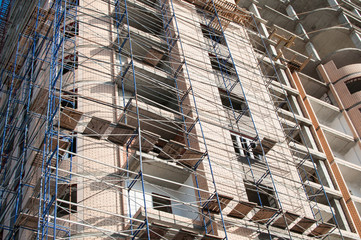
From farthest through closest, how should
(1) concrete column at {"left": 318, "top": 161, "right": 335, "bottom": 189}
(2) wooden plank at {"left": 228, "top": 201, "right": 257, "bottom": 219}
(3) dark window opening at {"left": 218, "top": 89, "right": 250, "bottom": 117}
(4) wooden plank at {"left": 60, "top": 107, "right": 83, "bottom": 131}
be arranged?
(1) concrete column at {"left": 318, "top": 161, "right": 335, "bottom": 189}
(3) dark window opening at {"left": 218, "top": 89, "right": 250, "bottom": 117}
(2) wooden plank at {"left": 228, "top": 201, "right": 257, "bottom": 219}
(4) wooden plank at {"left": 60, "top": 107, "right": 83, "bottom": 131}

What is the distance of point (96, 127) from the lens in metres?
19.8

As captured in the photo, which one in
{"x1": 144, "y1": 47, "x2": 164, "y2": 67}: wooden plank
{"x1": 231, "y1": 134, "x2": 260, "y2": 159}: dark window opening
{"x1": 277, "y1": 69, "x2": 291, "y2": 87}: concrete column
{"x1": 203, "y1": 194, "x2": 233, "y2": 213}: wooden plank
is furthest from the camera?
{"x1": 277, "y1": 69, "x2": 291, "y2": 87}: concrete column

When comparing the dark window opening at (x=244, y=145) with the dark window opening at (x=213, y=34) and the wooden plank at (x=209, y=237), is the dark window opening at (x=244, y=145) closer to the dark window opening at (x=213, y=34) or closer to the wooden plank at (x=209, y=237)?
the wooden plank at (x=209, y=237)

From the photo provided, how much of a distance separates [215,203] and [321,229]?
6.66m

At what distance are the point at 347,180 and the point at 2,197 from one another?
22.1 meters

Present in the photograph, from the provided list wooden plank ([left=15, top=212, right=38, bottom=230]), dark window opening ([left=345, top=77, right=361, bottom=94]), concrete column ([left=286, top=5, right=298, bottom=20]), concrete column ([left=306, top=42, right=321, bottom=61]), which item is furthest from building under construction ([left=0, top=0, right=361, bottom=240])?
concrete column ([left=286, top=5, right=298, bottom=20])

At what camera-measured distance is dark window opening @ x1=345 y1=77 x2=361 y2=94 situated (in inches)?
1554

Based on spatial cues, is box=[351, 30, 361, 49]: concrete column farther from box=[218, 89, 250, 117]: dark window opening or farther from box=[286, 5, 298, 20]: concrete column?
box=[218, 89, 250, 117]: dark window opening

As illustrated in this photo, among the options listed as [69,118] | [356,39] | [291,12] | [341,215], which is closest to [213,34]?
[341,215]

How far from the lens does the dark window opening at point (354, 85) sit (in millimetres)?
39463

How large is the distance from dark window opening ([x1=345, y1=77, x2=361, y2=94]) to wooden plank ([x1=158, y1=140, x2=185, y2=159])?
22.8 meters

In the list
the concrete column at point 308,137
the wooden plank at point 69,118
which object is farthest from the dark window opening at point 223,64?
the wooden plank at point 69,118

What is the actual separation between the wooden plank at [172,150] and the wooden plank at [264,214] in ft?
14.1

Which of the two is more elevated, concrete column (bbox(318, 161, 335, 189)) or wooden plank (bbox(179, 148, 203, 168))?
concrete column (bbox(318, 161, 335, 189))
